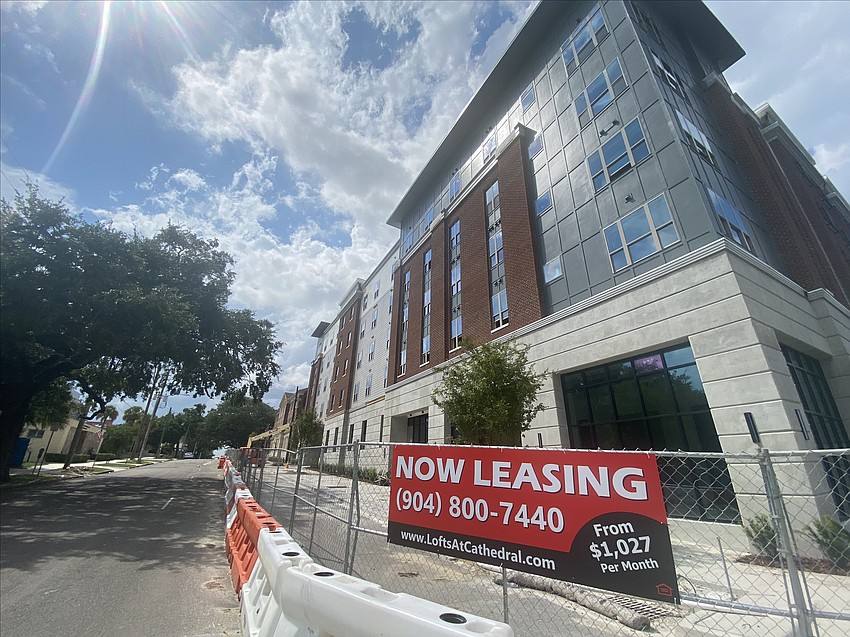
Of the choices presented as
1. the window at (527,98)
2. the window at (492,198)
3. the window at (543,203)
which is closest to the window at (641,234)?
the window at (543,203)

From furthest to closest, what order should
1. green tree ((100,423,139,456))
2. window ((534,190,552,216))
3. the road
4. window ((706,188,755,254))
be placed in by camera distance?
green tree ((100,423,139,456)) → window ((534,190,552,216)) → window ((706,188,755,254)) → the road

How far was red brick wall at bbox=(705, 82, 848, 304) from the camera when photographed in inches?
520

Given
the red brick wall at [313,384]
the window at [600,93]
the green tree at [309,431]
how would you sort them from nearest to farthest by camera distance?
the window at [600,93]
the green tree at [309,431]
the red brick wall at [313,384]

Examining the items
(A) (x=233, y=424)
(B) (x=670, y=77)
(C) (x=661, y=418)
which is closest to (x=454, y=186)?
(B) (x=670, y=77)

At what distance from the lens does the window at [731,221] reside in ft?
38.8

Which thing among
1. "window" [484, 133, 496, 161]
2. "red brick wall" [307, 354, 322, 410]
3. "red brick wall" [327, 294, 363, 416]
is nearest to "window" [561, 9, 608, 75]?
"window" [484, 133, 496, 161]

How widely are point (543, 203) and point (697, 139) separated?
5799 millimetres

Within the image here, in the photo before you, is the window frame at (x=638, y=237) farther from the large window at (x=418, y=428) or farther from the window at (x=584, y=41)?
the large window at (x=418, y=428)

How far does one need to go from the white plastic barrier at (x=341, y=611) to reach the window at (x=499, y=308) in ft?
49.7

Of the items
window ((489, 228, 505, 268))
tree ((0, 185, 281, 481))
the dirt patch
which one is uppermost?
window ((489, 228, 505, 268))

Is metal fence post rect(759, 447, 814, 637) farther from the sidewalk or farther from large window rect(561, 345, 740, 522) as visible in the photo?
the sidewalk

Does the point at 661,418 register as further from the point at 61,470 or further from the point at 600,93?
the point at 61,470

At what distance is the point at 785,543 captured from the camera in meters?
2.78

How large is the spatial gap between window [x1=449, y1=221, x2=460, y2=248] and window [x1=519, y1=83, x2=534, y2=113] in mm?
7122
